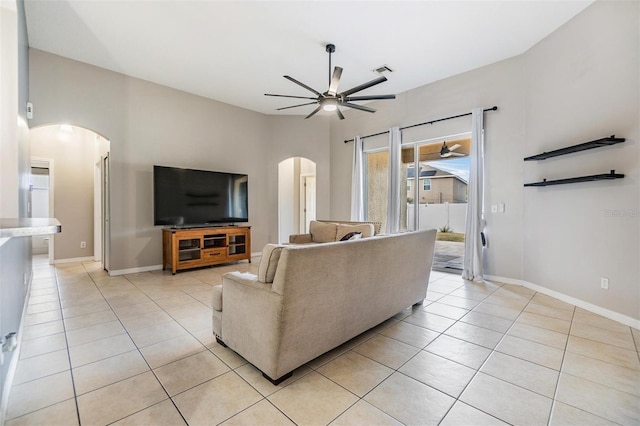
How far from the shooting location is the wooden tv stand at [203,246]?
466 cm

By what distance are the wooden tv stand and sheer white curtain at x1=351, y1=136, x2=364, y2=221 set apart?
7.54 ft

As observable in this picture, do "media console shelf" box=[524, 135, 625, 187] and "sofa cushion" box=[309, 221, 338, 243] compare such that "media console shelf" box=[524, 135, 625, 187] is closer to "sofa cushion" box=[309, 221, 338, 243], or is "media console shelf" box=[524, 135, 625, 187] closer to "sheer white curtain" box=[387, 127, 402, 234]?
"sheer white curtain" box=[387, 127, 402, 234]

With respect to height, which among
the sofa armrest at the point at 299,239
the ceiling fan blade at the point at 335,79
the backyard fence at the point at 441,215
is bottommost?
the sofa armrest at the point at 299,239

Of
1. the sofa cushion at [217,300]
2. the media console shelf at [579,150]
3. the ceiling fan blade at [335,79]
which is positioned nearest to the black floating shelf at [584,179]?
the media console shelf at [579,150]

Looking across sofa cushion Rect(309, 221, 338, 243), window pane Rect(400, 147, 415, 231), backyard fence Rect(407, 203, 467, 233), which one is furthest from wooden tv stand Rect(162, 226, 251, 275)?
backyard fence Rect(407, 203, 467, 233)

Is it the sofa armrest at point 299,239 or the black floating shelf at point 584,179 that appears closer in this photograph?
the black floating shelf at point 584,179

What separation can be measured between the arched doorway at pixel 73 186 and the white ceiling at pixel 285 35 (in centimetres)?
198

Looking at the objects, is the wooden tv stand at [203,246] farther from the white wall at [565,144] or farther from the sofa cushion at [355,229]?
the white wall at [565,144]

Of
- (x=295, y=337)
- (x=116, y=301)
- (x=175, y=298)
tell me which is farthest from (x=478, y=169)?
Answer: (x=116, y=301)

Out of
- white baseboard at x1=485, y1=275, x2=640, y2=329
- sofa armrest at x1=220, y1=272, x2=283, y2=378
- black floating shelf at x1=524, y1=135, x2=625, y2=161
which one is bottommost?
white baseboard at x1=485, y1=275, x2=640, y2=329

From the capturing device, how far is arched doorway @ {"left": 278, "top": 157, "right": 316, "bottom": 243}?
775cm

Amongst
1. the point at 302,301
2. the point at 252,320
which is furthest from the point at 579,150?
the point at 252,320

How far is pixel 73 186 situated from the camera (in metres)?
5.64

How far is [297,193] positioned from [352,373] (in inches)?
259
